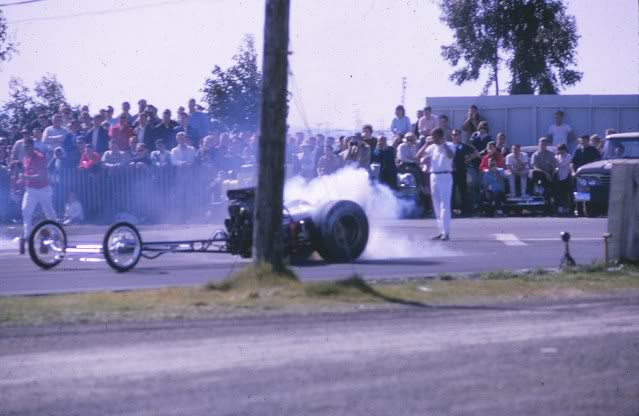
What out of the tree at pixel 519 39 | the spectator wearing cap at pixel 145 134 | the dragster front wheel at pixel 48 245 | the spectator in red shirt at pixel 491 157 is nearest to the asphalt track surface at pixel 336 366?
the dragster front wheel at pixel 48 245

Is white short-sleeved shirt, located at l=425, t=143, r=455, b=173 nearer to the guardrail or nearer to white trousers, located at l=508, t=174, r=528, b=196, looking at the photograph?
the guardrail

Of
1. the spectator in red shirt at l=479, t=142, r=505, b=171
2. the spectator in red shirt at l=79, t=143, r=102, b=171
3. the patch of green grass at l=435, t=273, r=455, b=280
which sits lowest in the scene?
the patch of green grass at l=435, t=273, r=455, b=280

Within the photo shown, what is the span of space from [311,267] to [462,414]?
8.15 meters

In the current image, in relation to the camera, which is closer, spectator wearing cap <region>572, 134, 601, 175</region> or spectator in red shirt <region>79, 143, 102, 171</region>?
spectator in red shirt <region>79, 143, 102, 171</region>

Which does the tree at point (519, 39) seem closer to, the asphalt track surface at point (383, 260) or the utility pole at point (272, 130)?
the asphalt track surface at point (383, 260)

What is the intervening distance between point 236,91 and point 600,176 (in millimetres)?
11649

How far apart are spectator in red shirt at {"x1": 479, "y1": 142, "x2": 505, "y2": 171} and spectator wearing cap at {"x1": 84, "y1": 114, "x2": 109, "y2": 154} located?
8544 millimetres

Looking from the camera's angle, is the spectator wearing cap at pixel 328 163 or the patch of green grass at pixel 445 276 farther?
the spectator wearing cap at pixel 328 163

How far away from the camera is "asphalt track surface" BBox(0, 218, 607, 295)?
46.5 feet

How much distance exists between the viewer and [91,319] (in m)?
10.8

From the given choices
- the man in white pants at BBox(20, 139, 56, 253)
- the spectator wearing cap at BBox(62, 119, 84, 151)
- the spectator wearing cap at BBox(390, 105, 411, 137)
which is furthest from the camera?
the spectator wearing cap at BBox(390, 105, 411, 137)

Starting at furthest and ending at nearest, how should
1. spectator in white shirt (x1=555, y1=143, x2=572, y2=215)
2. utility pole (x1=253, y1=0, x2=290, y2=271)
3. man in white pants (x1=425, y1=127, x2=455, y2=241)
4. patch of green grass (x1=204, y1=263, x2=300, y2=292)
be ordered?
spectator in white shirt (x1=555, y1=143, x2=572, y2=215) < man in white pants (x1=425, y1=127, x2=455, y2=241) < utility pole (x1=253, y1=0, x2=290, y2=271) < patch of green grass (x1=204, y1=263, x2=300, y2=292)

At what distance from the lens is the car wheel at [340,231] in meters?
15.6

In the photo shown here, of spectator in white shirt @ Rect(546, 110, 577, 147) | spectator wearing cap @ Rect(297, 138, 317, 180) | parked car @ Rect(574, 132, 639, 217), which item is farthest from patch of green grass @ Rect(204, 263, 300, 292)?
spectator in white shirt @ Rect(546, 110, 577, 147)
